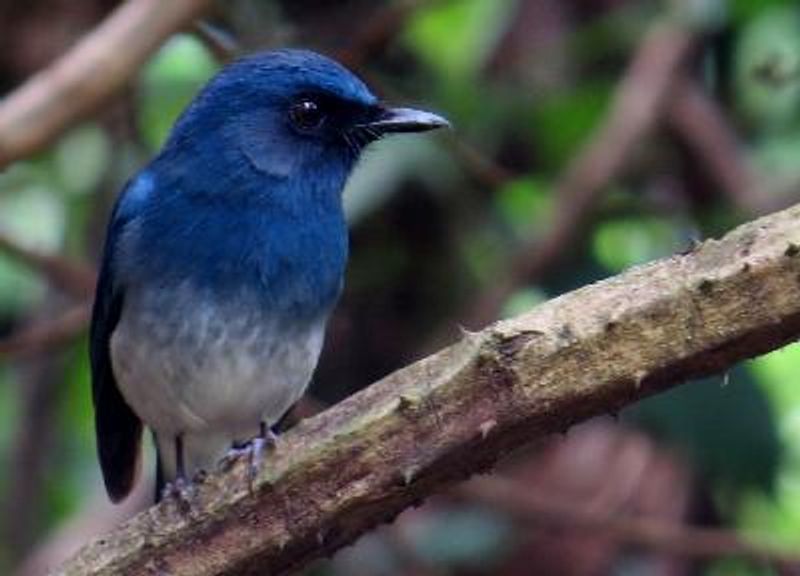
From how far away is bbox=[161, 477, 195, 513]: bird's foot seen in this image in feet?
10.0

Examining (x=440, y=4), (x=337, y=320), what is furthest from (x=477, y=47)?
(x=337, y=320)

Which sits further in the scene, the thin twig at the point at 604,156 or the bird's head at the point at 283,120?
the thin twig at the point at 604,156

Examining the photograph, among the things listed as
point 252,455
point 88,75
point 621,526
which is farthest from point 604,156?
point 252,455

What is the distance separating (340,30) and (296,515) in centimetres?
255

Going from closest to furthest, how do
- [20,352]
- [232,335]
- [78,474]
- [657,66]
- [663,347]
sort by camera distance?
[663,347] → [232,335] → [20,352] → [657,66] → [78,474]

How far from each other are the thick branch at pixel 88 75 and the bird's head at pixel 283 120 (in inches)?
7.2

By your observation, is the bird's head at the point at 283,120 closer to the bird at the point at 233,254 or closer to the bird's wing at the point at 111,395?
the bird at the point at 233,254

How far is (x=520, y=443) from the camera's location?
2873 mm

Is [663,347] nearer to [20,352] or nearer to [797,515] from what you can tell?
[20,352]

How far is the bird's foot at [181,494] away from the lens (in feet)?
10.0

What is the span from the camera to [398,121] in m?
4.12

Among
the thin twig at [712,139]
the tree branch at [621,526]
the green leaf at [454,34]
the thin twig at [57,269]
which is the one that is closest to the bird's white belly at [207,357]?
the thin twig at [57,269]

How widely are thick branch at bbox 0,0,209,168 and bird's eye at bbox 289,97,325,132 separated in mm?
295

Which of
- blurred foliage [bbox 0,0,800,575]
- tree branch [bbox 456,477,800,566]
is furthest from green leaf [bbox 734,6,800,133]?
tree branch [bbox 456,477,800,566]
